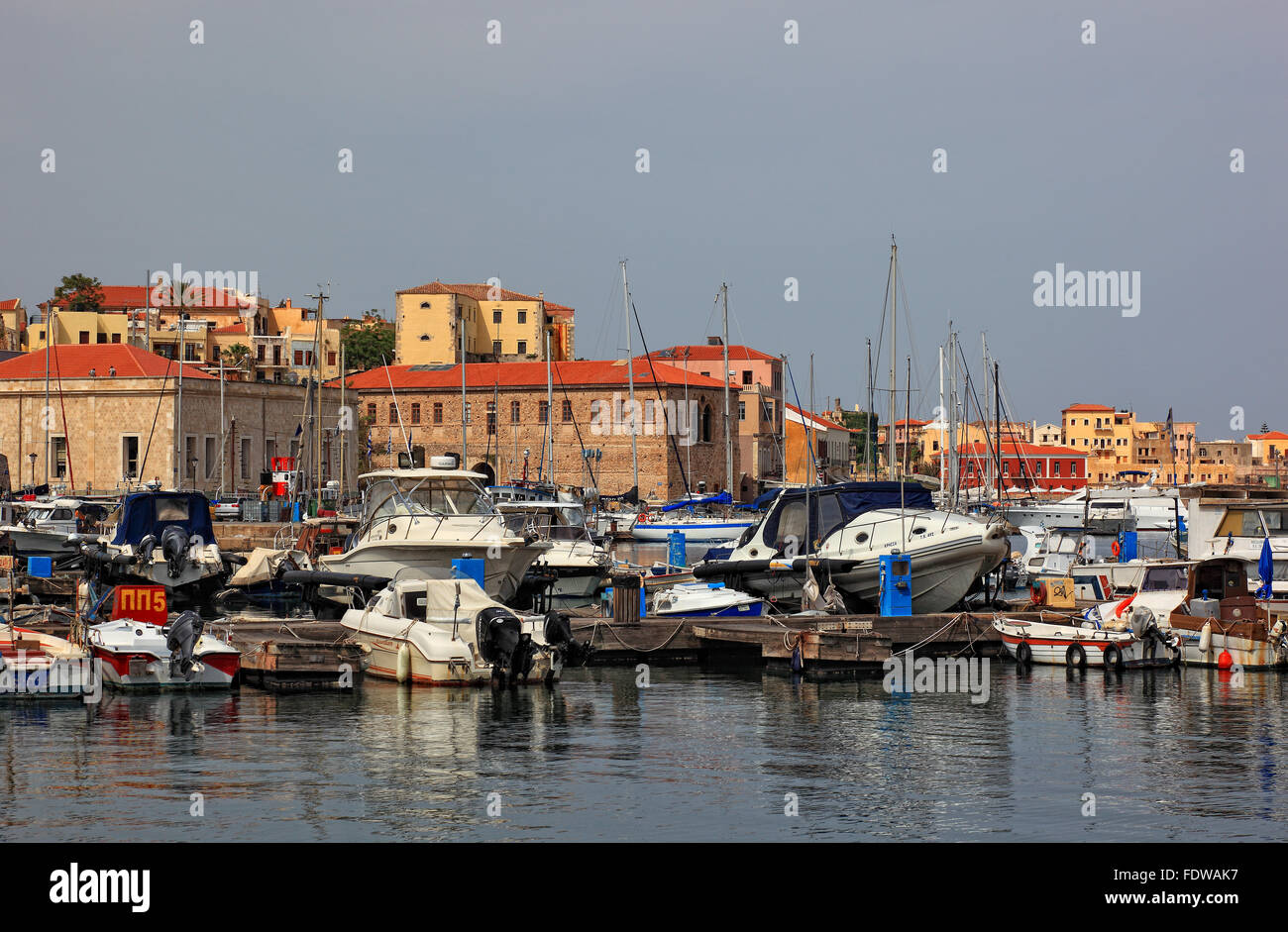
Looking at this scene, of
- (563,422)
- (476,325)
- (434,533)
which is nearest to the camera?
(434,533)

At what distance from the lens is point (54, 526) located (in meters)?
48.9

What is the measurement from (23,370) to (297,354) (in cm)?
3576

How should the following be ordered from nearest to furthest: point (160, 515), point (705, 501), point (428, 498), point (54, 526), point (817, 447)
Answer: point (428, 498) → point (160, 515) → point (54, 526) → point (705, 501) → point (817, 447)

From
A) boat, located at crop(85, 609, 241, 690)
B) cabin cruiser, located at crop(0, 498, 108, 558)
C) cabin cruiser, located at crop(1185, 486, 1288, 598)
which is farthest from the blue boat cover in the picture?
cabin cruiser, located at crop(1185, 486, 1288, 598)

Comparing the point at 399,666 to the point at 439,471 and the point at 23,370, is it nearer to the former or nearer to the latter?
the point at 439,471

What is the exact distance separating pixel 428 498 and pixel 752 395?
3443 inches

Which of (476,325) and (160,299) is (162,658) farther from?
(160,299)

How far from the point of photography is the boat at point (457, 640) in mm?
23141

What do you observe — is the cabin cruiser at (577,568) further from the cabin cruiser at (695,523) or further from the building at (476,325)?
the building at (476,325)

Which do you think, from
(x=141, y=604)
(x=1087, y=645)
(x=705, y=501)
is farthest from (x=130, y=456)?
(x=1087, y=645)

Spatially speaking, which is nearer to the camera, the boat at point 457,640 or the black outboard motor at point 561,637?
the boat at point 457,640

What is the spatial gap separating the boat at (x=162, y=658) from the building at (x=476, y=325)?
3239 inches

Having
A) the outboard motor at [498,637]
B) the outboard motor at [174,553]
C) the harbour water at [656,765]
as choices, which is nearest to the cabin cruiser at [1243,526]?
the harbour water at [656,765]
